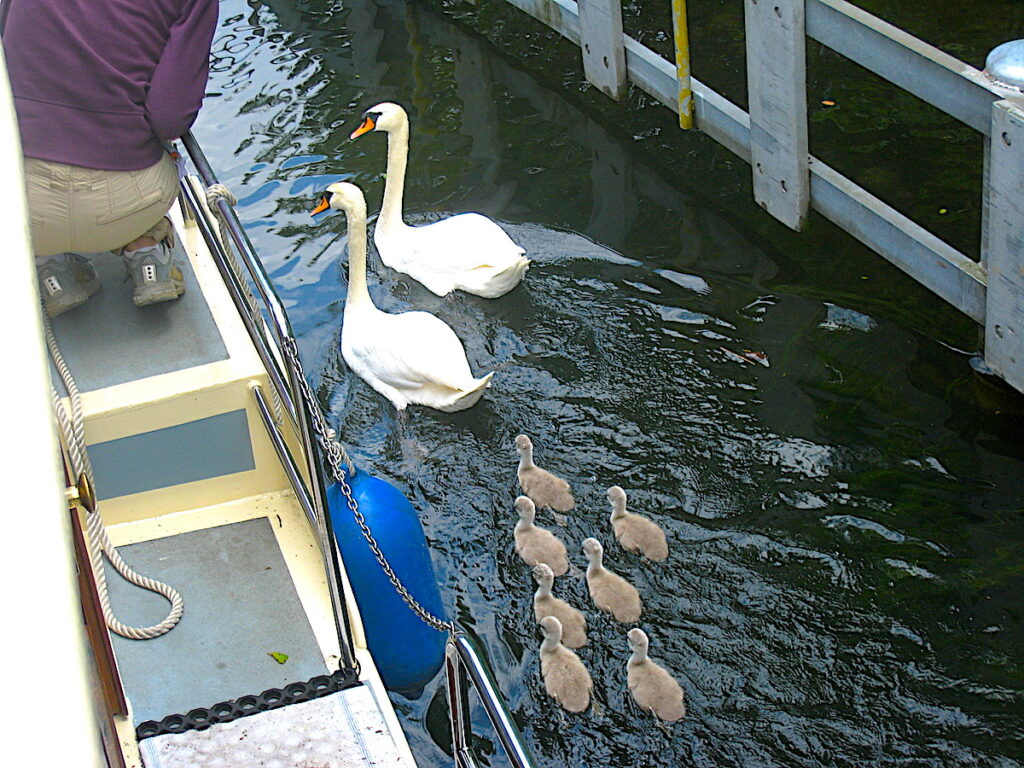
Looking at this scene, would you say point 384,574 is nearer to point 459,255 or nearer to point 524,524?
point 524,524

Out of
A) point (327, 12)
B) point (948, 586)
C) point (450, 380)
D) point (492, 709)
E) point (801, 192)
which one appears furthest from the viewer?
point (327, 12)

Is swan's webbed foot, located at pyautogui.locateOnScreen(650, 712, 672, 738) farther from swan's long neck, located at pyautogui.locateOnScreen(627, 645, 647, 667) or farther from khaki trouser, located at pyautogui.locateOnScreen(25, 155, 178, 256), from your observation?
khaki trouser, located at pyautogui.locateOnScreen(25, 155, 178, 256)

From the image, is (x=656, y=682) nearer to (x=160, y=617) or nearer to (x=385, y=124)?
(x=160, y=617)

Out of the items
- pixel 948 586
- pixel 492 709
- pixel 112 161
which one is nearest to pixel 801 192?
pixel 948 586

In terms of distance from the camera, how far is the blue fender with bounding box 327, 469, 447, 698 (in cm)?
410

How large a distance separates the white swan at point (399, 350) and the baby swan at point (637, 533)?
1.07 m

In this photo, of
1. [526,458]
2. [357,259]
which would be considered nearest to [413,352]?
[357,259]

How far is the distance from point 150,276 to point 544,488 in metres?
1.86

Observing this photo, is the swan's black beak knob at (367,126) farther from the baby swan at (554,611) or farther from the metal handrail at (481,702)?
the metal handrail at (481,702)

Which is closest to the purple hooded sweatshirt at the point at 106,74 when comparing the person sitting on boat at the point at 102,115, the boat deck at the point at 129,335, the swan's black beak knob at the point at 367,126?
the person sitting on boat at the point at 102,115

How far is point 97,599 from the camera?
7.95ft

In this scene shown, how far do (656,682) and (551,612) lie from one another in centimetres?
56

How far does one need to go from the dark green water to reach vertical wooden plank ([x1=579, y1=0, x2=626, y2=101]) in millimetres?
165

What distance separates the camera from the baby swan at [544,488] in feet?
17.1
